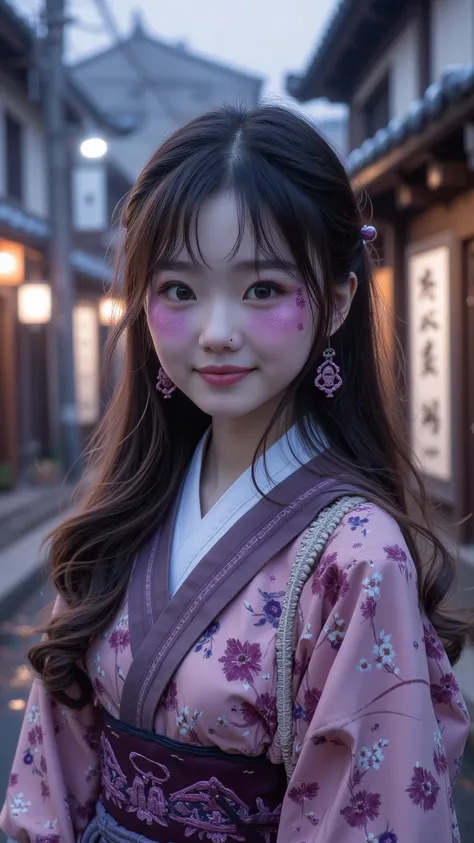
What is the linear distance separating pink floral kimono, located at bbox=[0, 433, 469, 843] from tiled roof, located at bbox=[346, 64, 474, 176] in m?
3.27

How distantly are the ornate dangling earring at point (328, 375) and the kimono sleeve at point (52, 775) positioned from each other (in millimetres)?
775

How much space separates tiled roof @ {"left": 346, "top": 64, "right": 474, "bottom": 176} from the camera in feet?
16.3

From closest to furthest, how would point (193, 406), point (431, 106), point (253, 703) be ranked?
1. point (253, 703)
2. point (193, 406)
3. point (431, 106)

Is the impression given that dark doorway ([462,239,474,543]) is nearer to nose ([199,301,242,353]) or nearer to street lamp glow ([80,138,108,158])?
nose ([199,301,242,353])

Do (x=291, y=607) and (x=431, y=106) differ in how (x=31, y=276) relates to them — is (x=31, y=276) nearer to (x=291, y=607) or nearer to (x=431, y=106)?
(x=431, y=106)

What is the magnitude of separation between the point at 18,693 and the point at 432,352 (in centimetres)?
482

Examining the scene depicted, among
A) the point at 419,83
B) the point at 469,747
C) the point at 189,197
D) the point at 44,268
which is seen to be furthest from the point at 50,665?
the point at 44,268

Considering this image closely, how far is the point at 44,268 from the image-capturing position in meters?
15.2

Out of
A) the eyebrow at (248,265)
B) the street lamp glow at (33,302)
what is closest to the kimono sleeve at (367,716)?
the eyebrow at (248,265)

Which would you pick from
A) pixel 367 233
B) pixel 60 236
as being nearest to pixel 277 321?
pixel 367 233

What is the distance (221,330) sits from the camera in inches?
55.2

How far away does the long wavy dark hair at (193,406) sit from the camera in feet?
4.71

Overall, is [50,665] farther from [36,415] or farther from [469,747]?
[36,415]

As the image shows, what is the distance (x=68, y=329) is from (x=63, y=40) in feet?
13.1
